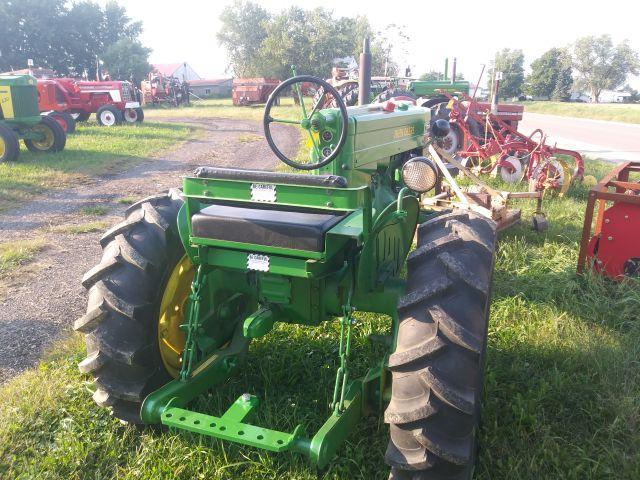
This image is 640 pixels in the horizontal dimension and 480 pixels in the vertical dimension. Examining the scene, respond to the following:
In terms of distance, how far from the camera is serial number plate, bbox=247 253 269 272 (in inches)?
98.1

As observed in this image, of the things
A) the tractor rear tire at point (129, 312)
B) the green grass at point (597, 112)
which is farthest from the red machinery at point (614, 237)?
the green grass at point (597, 112)

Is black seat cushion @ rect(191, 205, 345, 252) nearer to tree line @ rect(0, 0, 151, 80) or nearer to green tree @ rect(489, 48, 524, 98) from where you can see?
tree line @ rect(0, 0, 151, 80)

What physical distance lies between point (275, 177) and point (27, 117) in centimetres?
1139

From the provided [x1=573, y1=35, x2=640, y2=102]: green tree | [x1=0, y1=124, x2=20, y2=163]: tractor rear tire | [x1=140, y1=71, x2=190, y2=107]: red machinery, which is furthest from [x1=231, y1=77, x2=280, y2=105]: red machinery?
[x1=573, y1=35, x2=640, y2=102]: green tree

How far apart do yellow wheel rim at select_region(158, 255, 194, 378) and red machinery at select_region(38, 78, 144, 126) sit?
1675cm

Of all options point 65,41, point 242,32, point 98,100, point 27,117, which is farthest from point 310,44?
point 27,117

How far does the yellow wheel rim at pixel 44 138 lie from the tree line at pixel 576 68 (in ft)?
175

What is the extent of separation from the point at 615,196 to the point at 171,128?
55.0ft

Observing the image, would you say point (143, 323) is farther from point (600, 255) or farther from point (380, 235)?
point (600, 255)

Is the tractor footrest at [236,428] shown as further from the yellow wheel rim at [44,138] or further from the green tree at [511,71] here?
the green tree at [511,71]

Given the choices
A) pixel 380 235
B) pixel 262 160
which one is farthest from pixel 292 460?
pixel 262 160

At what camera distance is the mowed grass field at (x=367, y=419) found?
Result: 2633 millimetres

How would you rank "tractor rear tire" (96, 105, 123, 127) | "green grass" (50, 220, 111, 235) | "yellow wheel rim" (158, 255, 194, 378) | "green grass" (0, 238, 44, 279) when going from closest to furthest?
"yellow wheel rim" (158, 255, 194, 378) → "green grass" (0, 238, 44, 279) → "green grass" (50, 220, 111, 235) → "tractor rear tire" (96, 105, 123, 127)

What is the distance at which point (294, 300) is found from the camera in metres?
2.82
